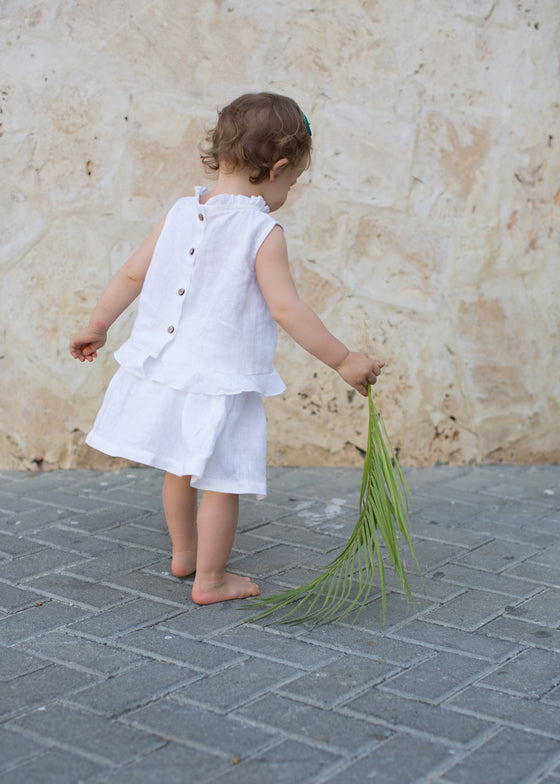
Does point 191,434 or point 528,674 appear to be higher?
point 191,434

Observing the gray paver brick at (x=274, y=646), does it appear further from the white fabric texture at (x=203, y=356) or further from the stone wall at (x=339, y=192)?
the stone wall at (x=339, y=192)

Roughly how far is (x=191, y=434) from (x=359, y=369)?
0.47 m

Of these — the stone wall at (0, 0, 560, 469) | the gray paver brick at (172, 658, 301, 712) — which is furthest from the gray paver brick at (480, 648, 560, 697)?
the stone wall at (0, 0, 560, 469)

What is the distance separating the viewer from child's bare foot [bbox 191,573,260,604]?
237cm

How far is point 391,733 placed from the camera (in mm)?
1711

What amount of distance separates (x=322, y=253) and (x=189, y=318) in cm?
150

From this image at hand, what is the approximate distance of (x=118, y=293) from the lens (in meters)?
2.54

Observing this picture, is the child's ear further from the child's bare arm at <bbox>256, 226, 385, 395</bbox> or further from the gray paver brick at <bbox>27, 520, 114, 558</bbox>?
the gray paver brick at <bbox>27, 520, 114, 558</bbox>

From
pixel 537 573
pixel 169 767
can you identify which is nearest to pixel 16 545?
pixel 169 767

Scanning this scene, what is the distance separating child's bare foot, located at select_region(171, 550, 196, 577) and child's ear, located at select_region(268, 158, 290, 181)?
1.08m

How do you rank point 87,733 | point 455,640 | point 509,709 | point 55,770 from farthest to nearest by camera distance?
1. point 455,640
2. point 509,709
3. point 87,733
4. point 55,770

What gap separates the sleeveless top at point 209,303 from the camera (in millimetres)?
2307

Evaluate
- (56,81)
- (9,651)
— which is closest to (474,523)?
(9,651)

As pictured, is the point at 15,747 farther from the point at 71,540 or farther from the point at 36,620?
the point at 71,540
